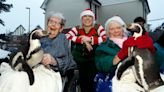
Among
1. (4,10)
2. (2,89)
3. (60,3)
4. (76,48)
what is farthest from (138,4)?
(2,89)

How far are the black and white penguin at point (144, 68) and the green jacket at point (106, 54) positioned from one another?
391mm

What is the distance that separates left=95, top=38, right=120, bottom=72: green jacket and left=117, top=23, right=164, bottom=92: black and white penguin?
1.28 feet

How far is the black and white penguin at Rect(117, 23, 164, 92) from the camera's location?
3951 mm

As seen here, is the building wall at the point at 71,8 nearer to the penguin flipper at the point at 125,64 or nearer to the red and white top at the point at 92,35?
the red and white top at the point at 92,35

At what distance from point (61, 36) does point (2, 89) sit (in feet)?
3.95

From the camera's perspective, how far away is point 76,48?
543 cm

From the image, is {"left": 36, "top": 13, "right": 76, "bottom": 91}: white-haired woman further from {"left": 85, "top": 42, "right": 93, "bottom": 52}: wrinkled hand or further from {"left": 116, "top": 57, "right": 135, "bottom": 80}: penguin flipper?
{"left": 116, "top": 57, "right": 135, "bottom": 80}: penguin flipper

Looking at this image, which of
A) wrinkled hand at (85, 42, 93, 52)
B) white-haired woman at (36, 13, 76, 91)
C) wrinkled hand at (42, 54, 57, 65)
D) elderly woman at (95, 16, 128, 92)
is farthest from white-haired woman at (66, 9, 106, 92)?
wrinkled hand at (42, 54, 57, 65)

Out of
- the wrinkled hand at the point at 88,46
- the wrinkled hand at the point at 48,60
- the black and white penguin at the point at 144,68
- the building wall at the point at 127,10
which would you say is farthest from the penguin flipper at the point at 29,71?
the building wall at the point at 127,10

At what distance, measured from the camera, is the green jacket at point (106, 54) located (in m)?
4.46

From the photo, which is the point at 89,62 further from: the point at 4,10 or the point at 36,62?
the point at 4,10

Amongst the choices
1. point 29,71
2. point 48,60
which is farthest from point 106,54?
point 29,71

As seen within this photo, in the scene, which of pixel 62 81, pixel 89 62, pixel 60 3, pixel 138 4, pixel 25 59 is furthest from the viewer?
pixel 60 3

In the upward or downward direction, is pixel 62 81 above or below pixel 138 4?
below
